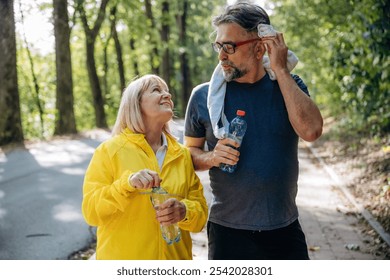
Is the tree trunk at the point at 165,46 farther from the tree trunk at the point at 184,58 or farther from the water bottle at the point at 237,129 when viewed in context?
the water bottle at the point at 237,129

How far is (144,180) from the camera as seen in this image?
265cm

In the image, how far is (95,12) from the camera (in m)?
21.5

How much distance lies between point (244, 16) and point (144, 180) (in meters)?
1.10

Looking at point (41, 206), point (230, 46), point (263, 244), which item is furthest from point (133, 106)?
point (41, 206)

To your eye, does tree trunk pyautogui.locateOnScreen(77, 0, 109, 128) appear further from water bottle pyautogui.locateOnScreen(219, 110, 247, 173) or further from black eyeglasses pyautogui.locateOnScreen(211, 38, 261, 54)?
water bottle pyautogui.locateOnScreen(219, 110, 247, 173)

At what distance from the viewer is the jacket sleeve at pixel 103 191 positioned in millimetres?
2773

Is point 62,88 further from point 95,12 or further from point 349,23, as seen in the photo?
point 349,23

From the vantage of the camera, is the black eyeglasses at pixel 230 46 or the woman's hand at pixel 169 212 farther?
the black eyeglasses at pixel 230 46

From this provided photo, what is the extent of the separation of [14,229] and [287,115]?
16.3ft

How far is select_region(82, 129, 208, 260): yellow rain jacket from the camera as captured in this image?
113 inches

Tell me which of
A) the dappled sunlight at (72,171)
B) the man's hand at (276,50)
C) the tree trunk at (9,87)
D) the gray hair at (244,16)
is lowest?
the dappled sunlight at (72,171)

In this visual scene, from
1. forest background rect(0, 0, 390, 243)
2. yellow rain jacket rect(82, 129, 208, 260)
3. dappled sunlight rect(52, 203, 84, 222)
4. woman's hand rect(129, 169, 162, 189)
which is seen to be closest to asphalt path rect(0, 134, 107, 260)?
dappled sunlight rect(52, 203, 84, 222)

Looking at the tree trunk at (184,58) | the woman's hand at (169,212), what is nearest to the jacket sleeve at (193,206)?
the woman's hand at (169,212)
